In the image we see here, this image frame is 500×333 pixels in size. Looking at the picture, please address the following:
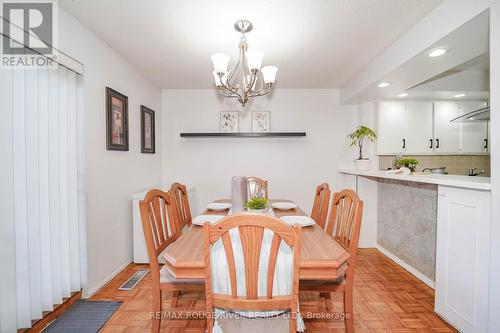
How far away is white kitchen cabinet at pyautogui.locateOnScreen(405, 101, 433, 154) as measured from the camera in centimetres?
369

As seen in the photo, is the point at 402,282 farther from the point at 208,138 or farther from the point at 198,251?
the point at 208,138

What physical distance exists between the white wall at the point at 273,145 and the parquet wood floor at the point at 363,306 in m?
1.61

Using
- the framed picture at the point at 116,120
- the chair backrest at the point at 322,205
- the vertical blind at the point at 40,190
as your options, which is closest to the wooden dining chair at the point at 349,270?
the chair backrest at the point at 322,205

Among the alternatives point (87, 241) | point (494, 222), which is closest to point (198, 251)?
point (87, 241)

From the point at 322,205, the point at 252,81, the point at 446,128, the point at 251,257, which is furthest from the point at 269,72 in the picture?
the point at 446,128

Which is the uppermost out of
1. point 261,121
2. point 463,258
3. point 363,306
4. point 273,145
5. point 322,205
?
point 261,121

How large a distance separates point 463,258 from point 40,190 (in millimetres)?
3087

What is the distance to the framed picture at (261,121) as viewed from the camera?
3.96 meters

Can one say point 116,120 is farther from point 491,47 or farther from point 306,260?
point 491,47

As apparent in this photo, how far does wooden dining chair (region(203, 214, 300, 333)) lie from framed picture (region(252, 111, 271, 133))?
10.1 feet

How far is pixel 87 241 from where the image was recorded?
2219mm

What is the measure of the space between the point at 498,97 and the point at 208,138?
3321 millimetres

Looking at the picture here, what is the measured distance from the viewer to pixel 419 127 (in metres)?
3.71

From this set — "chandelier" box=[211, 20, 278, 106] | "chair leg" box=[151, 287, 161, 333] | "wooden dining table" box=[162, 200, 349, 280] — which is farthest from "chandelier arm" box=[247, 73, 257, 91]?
"chair leg" box=[151, 287, 161, 333]
